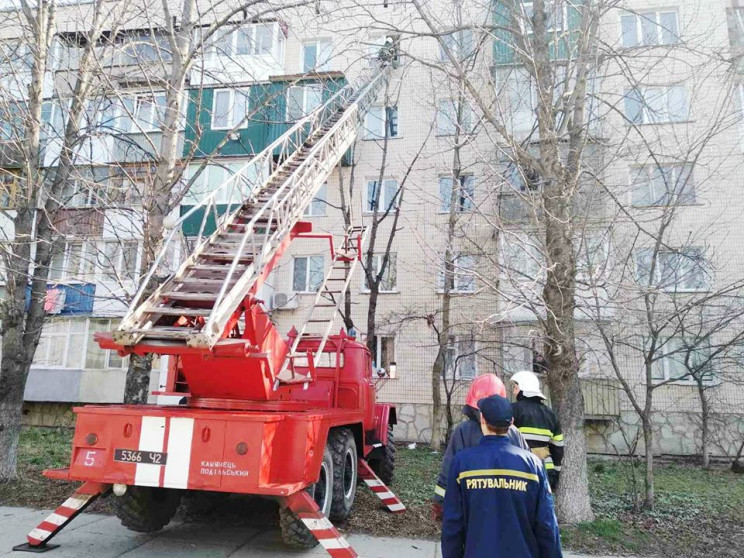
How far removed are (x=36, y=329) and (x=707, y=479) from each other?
12.6 m

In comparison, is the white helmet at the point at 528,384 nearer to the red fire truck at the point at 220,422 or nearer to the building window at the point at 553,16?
the red fire truck at the point at 220,422

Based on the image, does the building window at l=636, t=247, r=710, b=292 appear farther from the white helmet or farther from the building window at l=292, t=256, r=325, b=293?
the building window at l=292, t=256, r=325, b=293

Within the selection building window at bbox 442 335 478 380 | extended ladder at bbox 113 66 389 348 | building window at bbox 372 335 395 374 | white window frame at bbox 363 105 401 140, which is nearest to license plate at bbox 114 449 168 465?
extended ladder at bbox 113 66 389 348

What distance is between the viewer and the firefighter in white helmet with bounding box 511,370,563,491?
466 cm

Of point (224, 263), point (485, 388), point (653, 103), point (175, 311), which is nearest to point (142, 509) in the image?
point (175, 311)

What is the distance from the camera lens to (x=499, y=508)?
271 centimetres

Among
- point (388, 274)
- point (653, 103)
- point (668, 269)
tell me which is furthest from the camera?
point (388, 274)

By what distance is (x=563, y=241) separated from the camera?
6.52 meters

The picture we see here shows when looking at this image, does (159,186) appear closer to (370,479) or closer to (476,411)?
(370,479)

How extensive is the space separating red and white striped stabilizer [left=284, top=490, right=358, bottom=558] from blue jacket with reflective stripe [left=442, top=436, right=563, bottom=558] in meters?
2.25

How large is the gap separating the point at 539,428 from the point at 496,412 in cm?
207

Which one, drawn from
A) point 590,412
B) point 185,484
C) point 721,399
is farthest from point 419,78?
point 185,484

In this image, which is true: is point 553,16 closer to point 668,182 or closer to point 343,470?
point 668,182

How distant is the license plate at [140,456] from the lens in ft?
15.9
